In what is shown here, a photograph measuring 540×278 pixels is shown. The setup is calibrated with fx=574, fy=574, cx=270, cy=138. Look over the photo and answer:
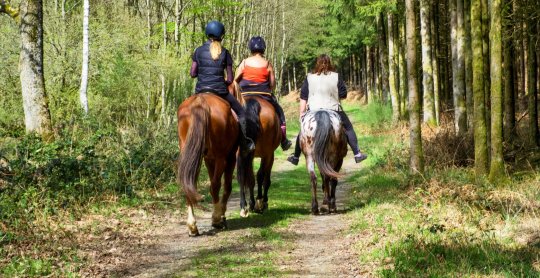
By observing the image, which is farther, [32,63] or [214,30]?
[32,63]

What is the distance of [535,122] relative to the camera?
16.0 metres

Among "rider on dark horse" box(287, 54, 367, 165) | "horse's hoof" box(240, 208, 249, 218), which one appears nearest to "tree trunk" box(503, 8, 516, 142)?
"rider on dark horse" box(287, 54, 367, 165)

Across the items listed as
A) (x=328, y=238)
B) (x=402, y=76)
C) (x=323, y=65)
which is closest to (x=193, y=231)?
(x=328, y=238)

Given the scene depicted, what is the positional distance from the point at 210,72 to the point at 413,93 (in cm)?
435

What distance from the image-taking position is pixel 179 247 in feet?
24.0

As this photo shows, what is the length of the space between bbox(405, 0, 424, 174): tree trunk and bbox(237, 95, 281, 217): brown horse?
262cm

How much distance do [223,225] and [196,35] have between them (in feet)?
51.4

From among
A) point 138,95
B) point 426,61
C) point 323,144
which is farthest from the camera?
point 138,95

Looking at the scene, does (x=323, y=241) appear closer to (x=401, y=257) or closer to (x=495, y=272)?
(x=401, y=257)

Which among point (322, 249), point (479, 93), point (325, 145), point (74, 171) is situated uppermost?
point (479, 93)

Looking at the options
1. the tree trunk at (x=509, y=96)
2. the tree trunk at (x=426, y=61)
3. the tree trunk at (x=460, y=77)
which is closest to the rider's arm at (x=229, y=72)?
the tree trunk at (x=460, y=77)

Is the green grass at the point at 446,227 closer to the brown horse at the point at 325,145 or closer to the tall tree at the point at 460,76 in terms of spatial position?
the brown horse at the point at 325,145

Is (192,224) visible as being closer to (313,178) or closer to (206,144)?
(206,144)

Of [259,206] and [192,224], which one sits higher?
[192,224]
